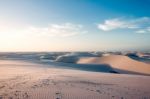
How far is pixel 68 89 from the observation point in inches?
392

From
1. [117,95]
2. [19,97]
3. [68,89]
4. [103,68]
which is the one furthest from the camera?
[103,68]

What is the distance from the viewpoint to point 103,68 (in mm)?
→ 30703

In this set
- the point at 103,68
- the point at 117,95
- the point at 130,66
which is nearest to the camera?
the point at 117,95

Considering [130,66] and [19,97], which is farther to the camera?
[130,66]

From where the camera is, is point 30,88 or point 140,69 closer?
point 30,88

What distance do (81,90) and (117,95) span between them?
1865 mm

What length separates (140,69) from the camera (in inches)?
1260

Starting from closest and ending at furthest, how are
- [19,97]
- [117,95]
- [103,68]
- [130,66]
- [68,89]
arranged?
[19,97]
[117,95]
[68,89]
[103,68]
[130,66]

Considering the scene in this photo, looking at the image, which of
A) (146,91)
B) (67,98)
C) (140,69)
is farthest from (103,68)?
(67,98)

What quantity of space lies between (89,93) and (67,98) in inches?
55.3

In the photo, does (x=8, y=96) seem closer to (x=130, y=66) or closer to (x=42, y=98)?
(x=42, y=98)

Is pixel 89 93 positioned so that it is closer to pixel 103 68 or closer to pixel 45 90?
pixel 45 90

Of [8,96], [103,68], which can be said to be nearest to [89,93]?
[8,96]

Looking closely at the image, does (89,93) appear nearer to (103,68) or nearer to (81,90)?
(81,90)
